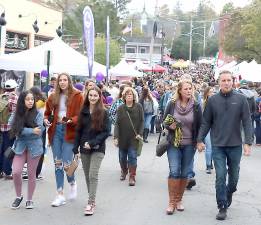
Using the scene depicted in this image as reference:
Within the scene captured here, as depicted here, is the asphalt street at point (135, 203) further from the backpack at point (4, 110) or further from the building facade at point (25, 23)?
the building facade at point (25, 23)

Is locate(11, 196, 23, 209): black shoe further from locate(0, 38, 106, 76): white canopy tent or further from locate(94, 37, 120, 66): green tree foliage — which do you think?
locate(94, 37, 120, 66): green tree foliage

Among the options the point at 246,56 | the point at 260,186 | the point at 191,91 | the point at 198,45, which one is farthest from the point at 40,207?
the point at 198,45

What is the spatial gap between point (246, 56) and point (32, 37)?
2099 centimetres

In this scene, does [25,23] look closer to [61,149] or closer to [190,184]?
[190,184]

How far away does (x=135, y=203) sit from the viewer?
25.9 feet

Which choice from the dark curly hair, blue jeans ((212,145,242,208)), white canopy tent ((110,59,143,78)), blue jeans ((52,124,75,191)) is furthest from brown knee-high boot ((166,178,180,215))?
white canopy tent ((110,59,143,78))

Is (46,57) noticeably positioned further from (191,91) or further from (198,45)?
(198,45)

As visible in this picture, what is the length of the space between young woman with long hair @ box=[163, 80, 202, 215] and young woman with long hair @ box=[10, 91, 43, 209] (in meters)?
1.69

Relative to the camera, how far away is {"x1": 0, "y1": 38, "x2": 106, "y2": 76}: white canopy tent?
15461mm

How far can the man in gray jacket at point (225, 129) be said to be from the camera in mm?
6887

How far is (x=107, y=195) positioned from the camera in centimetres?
843

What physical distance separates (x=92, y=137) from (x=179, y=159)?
3.78 feet

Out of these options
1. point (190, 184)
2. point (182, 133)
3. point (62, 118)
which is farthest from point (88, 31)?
point (182, 133)

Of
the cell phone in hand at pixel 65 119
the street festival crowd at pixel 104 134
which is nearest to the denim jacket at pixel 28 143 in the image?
the street festival crowd at pixel 104 134
